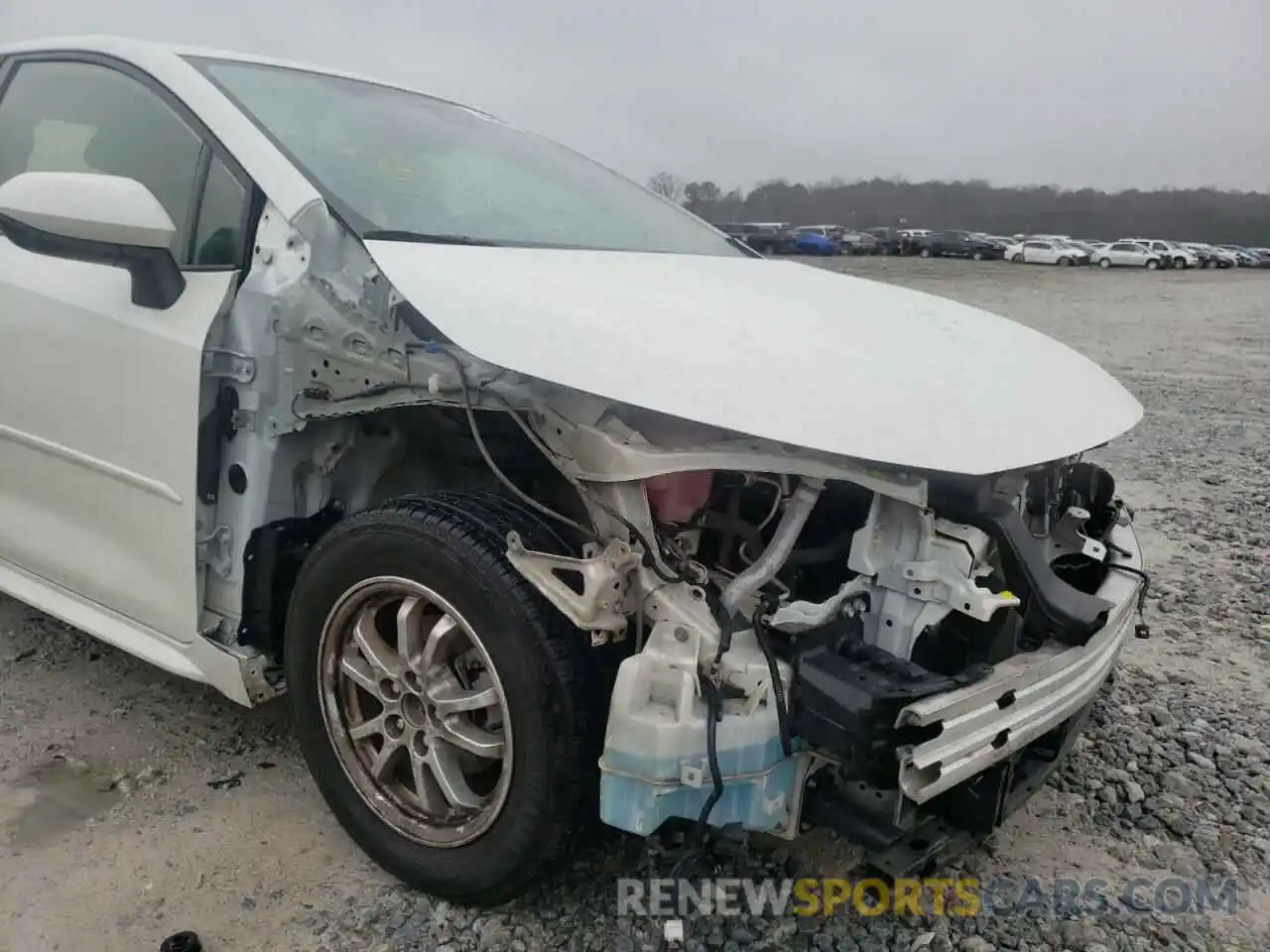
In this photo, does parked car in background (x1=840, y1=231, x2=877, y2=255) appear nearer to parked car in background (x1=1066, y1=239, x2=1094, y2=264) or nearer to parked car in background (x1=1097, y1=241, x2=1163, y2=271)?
parked car in background (x1=1066, y1=239, x2=1094, y2=264)

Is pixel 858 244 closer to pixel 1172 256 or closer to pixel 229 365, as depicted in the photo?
pixel 1172 256

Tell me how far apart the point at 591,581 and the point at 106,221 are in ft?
4.32

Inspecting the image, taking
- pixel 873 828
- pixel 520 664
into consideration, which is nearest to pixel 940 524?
pixel 873 828

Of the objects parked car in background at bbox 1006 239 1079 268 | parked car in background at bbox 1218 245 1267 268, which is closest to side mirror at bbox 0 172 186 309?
parked car in background at bbox 1006 239 1079 268

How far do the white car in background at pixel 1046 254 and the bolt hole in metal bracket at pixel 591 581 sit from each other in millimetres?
42990

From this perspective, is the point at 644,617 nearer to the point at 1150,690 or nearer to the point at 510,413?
the point at 510,413

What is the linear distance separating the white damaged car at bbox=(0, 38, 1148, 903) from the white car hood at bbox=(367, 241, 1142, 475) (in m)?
0.01

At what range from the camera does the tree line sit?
201ft

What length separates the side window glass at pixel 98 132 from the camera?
252cm

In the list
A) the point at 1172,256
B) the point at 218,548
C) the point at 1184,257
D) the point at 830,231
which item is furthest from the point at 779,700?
the point at 830,231

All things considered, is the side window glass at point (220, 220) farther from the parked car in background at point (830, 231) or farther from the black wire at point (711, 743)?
the parked car in background at point (830, 231)

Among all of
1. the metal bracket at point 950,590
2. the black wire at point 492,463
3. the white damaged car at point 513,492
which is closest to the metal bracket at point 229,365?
the white damaged car at point 513,492

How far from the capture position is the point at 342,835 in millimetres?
2475

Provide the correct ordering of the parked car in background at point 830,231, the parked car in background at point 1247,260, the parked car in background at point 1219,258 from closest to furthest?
1. the parked car in background at point 1219,258
2. the parked car in background at point 1247,260
3. the parked car in background at point 830,231
